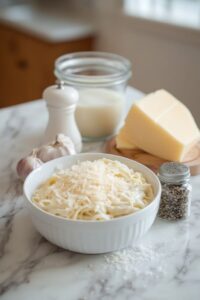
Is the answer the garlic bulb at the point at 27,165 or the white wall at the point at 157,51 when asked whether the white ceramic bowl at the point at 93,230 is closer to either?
the garlic bulb at the point at 27,165

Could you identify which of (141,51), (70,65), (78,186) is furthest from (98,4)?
(78,186)

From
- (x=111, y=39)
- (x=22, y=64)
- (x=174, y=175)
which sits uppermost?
(x=174, y=175)

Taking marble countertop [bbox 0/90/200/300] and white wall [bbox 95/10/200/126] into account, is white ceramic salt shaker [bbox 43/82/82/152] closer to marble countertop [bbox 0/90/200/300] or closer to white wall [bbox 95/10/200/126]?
marble countertop [bbox 0/90/200/300]

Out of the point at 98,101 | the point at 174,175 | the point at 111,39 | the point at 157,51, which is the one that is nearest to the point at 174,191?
the point at 174,175

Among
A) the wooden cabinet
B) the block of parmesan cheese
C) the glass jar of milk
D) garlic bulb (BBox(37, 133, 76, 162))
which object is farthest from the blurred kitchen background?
garlic bulb (BBox(37, 133, 76, 162))

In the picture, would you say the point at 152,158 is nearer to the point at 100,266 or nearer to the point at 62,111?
the point at 62,111
